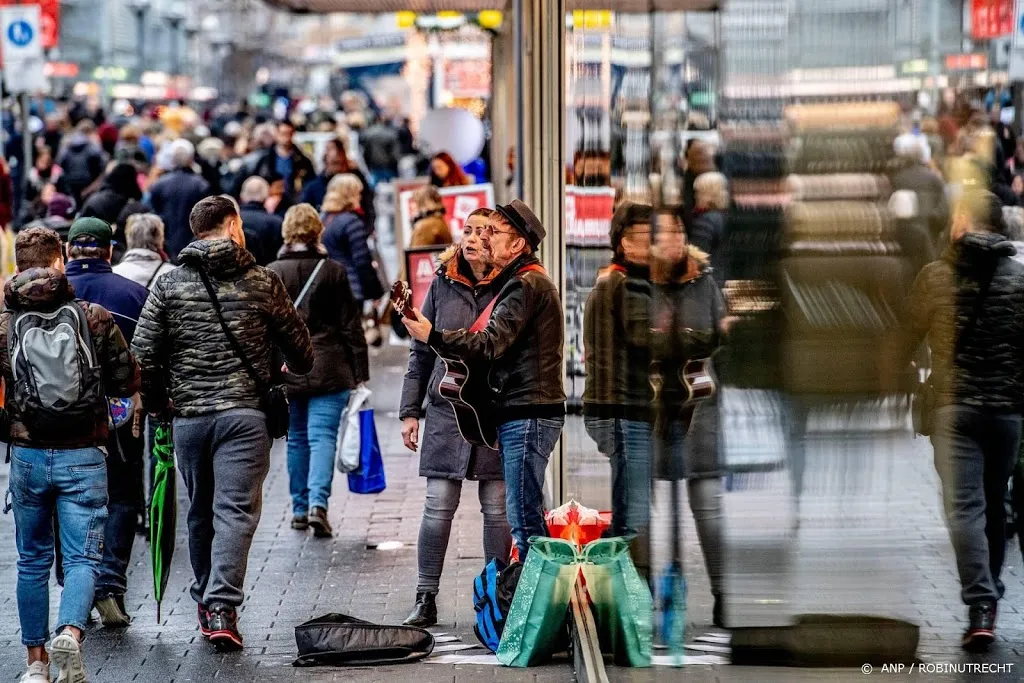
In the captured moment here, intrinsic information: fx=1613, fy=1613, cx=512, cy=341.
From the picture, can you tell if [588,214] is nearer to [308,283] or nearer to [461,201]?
[308,283]

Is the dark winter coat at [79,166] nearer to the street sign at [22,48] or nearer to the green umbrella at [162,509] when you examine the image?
the street sign at [22,48]

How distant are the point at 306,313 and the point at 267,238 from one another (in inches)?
134

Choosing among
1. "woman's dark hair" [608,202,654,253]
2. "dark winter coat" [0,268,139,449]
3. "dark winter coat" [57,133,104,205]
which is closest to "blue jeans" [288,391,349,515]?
"dark winter coat" [0,268,139,449]

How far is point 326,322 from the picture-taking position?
8898 millimetres

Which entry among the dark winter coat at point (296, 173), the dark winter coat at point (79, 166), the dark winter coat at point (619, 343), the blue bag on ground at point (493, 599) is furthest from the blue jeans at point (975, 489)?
the dark winter coat at point (79, 166)

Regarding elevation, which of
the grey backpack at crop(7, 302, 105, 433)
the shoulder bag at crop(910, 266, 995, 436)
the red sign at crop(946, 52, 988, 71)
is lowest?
the grey backpack at crop(7, 302, 105, 433)

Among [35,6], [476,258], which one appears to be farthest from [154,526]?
[35,6]

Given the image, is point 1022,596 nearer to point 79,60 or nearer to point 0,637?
point 0,637

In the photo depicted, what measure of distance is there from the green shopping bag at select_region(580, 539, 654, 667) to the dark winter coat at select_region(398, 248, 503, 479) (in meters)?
0.87

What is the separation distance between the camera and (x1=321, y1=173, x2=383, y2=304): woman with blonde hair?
11.5 metres

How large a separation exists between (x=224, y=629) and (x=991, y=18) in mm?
4860

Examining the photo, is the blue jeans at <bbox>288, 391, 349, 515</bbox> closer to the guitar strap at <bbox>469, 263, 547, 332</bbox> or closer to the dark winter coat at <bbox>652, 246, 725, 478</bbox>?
the guitar strap at <bbox>469, 263, 547, 332</bbox>

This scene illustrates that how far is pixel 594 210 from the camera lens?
19.8 ft

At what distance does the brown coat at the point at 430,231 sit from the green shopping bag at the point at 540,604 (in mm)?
6311
